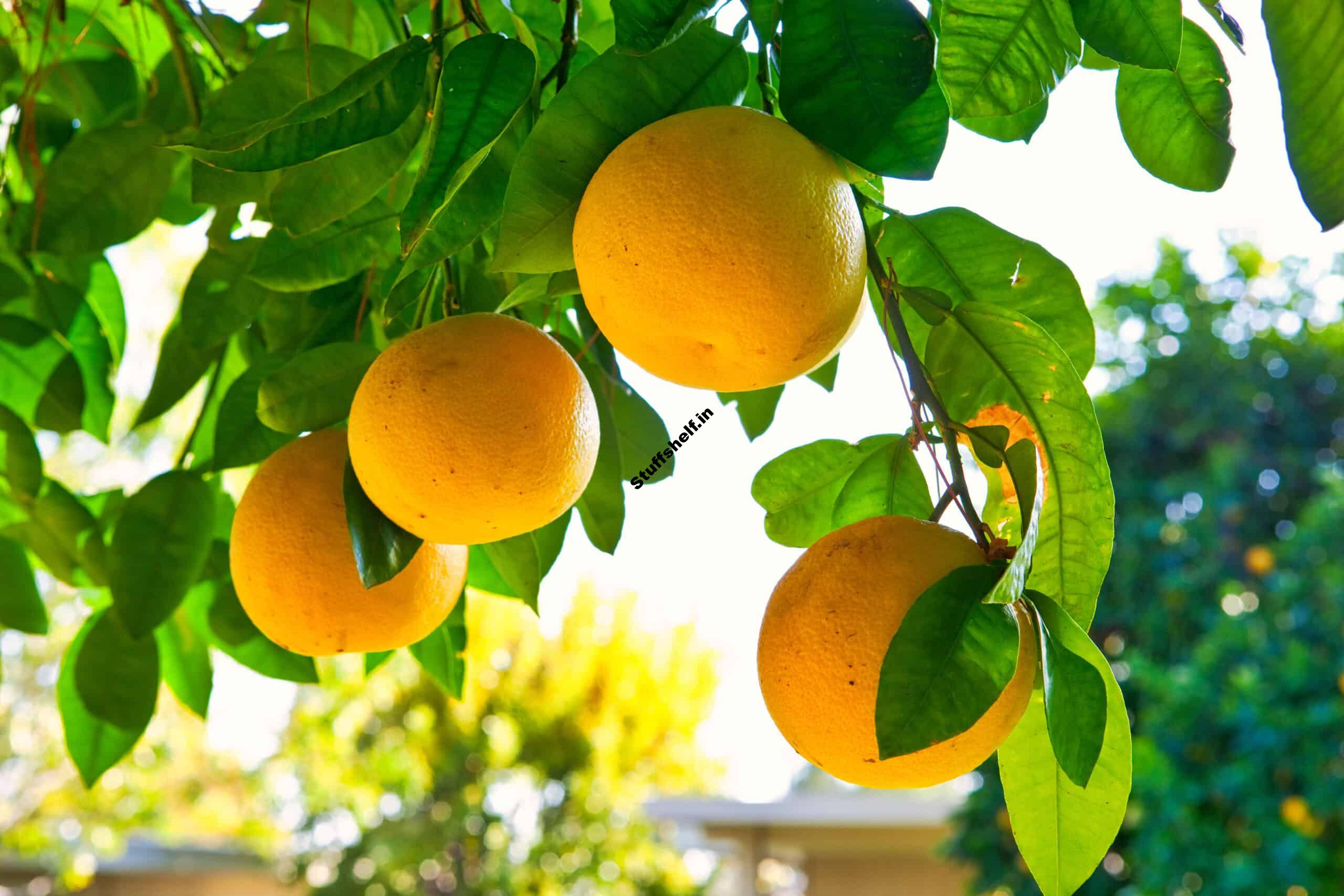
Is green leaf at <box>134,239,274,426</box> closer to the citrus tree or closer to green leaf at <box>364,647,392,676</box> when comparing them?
the citrus tree

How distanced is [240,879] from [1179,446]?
1106 centimetres

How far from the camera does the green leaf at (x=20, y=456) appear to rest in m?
1.04

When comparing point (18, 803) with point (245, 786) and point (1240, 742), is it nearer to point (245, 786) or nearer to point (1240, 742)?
point (245, 786)

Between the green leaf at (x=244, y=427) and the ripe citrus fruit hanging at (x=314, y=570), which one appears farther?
the green leaf at (x=244, y=427)

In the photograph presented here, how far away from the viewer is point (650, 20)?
1.78ft

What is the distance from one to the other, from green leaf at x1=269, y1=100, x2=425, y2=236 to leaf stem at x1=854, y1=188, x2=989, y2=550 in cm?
32

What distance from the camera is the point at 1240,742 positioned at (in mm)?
3625

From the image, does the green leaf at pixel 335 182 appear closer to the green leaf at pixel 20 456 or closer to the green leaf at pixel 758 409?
the green leaf at pixel 758 409

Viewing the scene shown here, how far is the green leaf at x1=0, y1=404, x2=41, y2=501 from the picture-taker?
1043 mm

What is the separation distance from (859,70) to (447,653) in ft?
2.27

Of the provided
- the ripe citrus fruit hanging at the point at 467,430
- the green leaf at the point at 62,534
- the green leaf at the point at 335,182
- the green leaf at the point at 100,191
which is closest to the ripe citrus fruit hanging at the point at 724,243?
the ripe citrus fruit hanging at the point at 467,430

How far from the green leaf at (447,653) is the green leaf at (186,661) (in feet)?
0.87

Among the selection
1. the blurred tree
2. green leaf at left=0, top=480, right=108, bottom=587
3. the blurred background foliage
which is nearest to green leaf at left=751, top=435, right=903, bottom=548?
green leaf at left=0, top=480, right=108, bottom=587

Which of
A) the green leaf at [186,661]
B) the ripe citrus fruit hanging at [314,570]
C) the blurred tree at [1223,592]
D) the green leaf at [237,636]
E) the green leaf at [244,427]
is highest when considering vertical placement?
the ripe citrus fruit hanging at [314,570]
